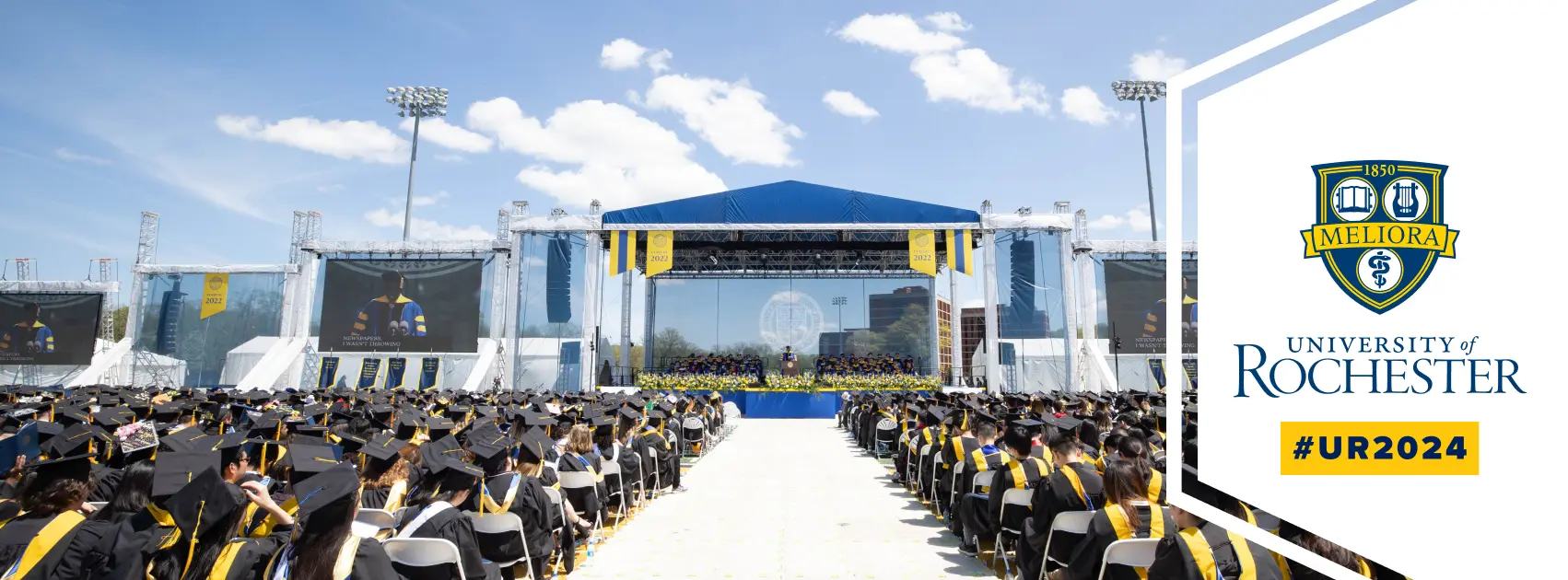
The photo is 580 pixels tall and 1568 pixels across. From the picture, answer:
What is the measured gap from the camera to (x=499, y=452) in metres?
3.94

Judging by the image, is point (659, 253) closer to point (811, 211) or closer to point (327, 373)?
point (811, 211)

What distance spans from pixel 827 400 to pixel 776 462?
913 centimetres

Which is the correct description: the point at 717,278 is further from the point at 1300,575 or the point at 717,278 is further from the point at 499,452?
the point at 1300,575

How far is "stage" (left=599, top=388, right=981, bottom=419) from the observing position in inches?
765

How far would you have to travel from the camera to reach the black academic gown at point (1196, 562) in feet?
8.57

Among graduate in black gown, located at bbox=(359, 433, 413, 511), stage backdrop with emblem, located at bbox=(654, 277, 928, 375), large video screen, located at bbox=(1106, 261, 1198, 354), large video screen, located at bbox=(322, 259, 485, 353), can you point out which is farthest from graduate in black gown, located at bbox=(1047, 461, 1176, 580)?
stage backdrop with emblem, located at bbox=(654, 277, 928, 375)

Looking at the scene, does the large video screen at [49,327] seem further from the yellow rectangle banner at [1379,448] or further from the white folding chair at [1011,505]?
the yellow rectangle banner at [1379,448]

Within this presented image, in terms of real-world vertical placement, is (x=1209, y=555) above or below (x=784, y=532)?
above

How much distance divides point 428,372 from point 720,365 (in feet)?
28.3

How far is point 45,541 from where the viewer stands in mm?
2318

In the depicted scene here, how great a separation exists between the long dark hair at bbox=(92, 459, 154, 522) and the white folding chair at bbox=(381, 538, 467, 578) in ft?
2.58

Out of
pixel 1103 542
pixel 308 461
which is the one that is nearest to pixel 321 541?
pixel 308 461

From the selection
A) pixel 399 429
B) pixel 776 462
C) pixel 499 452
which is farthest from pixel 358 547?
pixel 776 462

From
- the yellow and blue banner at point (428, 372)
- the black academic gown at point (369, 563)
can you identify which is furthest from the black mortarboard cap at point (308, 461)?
the yellow and blue banner at point (428, 372)
